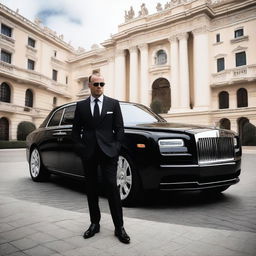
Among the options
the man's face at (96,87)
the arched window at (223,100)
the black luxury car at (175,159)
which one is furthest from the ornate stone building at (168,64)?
the man's face at (96,87)

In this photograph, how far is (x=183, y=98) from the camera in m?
32.7

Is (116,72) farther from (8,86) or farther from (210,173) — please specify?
(210,173)

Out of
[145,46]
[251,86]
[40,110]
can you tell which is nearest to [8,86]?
[40,110]

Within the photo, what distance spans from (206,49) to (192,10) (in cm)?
500

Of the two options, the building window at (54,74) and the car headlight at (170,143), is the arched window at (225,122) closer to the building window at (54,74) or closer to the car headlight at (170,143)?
the building window at (54,74)

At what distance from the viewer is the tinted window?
4.89 meters

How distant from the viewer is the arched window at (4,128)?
30953 mm

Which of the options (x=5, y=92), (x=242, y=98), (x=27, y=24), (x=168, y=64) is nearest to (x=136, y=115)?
(x=242, y=98)

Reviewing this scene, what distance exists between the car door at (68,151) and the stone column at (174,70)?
2903 cm

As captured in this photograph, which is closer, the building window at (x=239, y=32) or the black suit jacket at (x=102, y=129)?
the black suit jacket at (x=102, y=129)

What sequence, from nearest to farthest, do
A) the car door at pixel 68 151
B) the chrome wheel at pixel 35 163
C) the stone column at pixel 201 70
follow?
the car door at pixel 68 151, the chrome wheel at pixel 35 163, the stone column at pixel 201 70

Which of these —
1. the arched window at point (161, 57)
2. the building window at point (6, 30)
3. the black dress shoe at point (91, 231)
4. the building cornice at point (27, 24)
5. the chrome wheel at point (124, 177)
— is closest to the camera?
the black dress shoe at point (91, 231)

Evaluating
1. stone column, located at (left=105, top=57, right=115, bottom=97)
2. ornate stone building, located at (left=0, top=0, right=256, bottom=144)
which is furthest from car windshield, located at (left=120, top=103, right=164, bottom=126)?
stone column, located at (left=105, top=57, right=115, bottom=97)

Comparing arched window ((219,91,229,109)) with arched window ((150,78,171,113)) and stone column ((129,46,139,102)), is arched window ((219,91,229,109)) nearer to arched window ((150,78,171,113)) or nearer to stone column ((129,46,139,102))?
arched window ((150,78,171,113))
